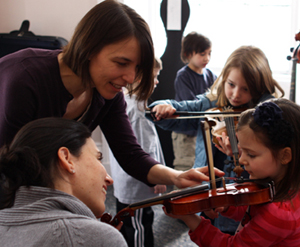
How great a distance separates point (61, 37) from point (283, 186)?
99.6 inches

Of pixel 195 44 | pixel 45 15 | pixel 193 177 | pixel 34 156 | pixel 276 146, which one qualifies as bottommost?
pixel 193 177

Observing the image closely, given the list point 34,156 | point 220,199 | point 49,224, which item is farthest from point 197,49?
point 49,224

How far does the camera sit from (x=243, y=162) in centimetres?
104

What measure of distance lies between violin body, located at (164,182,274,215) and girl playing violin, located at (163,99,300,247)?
72mm

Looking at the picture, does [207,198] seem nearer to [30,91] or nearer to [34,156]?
[34,156]

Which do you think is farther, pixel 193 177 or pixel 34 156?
pixel 193 177

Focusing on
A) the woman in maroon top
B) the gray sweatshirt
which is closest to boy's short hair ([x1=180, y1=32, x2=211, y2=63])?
the woman in maroon top

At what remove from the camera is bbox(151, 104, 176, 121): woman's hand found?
1601 millimetres

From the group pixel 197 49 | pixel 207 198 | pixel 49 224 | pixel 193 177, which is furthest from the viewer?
pixel 197 49

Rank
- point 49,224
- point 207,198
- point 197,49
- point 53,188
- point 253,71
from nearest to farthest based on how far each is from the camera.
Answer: point 49,224
point 53,188
point 207,198
point 253,71
point 197,49

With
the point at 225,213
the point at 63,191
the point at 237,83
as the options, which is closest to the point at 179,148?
the point at 237,83

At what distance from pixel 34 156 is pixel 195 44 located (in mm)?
2123

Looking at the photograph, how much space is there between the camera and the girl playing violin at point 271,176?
931 mm

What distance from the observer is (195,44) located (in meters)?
2.58
